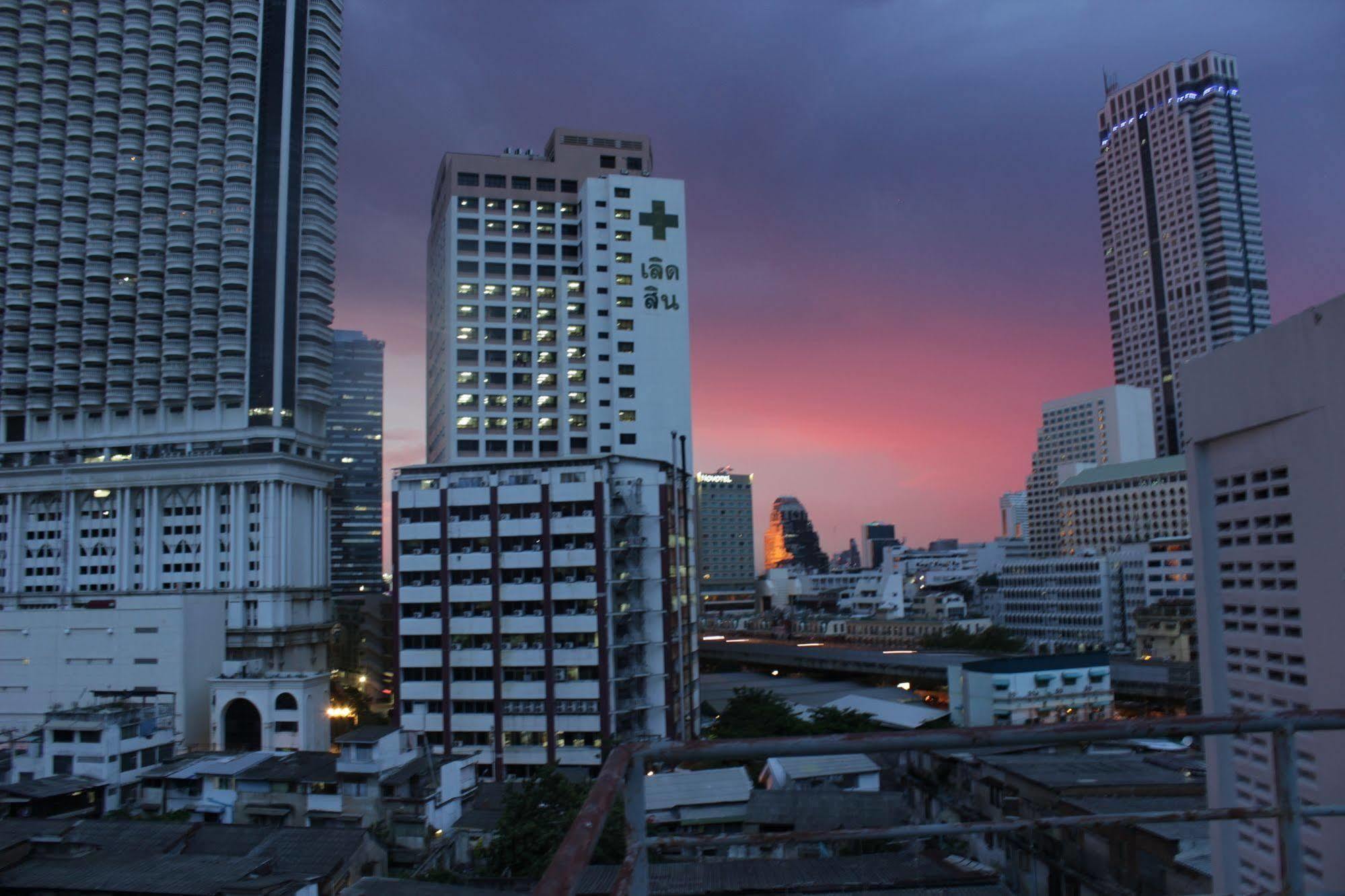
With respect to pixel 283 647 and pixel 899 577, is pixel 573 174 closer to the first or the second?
pixel 283 647

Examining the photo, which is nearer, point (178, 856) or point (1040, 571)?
point (178, 856)

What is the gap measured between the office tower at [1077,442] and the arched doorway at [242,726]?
99404mm

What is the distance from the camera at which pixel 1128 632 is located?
74.3 metres

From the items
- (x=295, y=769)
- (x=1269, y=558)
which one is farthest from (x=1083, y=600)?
(x=1269, y=558)

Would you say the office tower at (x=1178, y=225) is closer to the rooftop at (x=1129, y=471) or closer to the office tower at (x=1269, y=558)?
the rooftop at (x=1129, y=471)

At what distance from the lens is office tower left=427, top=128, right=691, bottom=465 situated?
52125 mm

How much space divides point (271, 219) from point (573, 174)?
57.8ft

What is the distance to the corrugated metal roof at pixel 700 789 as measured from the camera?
25.2m

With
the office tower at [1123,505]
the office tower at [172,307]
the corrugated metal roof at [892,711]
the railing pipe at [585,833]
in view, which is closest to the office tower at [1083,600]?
the office tower at [1123,505]

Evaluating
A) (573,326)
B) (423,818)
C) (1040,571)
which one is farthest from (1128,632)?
(423,818)

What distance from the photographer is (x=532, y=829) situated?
2142 centimetres

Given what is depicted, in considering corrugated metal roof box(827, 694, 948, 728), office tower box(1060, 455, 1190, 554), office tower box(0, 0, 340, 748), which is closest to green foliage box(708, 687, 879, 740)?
corrugated metal roof box(827, 694, 948, 728)

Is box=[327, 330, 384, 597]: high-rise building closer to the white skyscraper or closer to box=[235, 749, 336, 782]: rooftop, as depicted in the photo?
the white skyscraper

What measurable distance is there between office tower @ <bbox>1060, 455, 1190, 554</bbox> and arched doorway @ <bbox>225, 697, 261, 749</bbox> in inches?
3002
